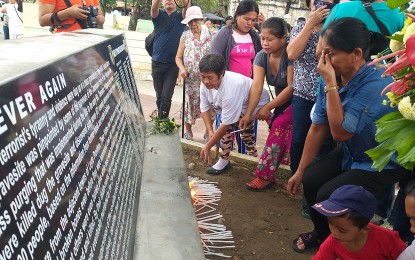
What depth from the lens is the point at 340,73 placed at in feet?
9.07

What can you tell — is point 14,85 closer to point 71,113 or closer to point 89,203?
point 71,113

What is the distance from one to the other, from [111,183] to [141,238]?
1.43 ft

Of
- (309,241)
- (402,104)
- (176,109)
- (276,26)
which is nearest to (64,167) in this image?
(402,104)

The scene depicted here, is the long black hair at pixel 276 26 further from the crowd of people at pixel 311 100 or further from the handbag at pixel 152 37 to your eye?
the handbag at pixel 152 37

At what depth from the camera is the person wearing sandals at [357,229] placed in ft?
7.74

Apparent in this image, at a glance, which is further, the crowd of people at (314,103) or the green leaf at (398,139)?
the crowd of people at (314,103)

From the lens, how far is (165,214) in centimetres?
257

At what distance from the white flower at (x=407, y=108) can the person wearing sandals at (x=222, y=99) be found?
2695 mm

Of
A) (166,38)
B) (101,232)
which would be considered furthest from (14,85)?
(166,38)

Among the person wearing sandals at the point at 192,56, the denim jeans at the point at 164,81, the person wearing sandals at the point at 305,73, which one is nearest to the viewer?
the person wearing sandals at the point at 305,73

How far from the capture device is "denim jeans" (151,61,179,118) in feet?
19.6

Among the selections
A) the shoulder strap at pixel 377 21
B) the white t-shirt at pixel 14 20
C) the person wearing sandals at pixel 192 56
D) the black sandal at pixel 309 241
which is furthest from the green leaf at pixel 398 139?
the white t-shirt at pixel 14 20

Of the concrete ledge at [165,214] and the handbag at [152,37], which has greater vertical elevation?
the handbag at [152,37]

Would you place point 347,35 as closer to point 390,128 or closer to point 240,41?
point 390,128
